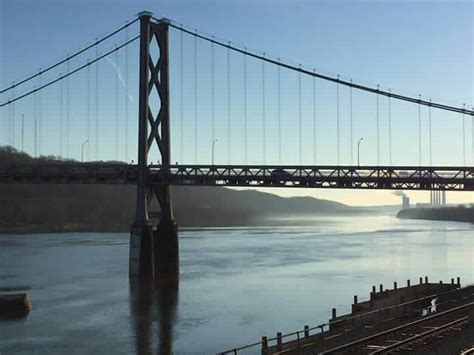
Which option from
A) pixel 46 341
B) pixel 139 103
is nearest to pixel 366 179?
pixel 139 103

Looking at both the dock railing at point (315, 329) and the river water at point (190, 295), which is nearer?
the dock railing at point (315, 329)

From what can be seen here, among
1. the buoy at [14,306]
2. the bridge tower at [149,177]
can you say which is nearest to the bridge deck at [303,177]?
the bridge tower at [149,177]

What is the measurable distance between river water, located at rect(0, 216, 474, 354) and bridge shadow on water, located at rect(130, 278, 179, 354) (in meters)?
0.07

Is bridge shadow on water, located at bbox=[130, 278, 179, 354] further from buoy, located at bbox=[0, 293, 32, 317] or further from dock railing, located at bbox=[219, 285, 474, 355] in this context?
buoy, located at bbox=[0, 293, 32, 317]

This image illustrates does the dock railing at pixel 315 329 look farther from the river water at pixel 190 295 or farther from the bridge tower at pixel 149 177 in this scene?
the bridge tower at pixel 149 177

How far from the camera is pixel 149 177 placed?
217ft

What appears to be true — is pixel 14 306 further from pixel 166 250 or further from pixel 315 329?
pixel 166 250

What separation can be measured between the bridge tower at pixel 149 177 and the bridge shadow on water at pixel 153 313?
3.25 metres

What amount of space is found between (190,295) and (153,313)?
823 centimetres

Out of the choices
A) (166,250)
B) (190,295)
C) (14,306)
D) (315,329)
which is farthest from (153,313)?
(166,250)

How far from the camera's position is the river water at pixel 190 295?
1388 inches

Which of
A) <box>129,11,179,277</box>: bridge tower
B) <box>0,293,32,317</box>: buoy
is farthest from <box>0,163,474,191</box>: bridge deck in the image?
<box>0,293,32,317</box>: buoy

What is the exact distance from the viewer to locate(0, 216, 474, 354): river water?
35250mm

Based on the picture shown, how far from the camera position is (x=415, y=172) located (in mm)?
58375
